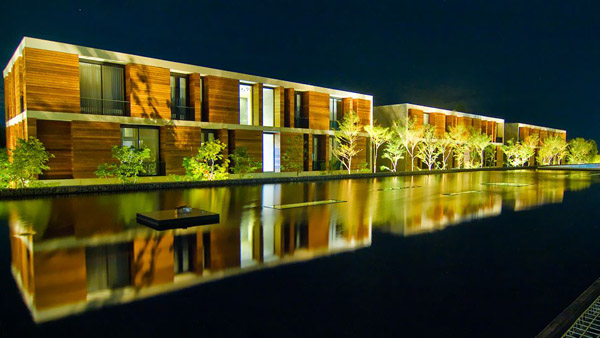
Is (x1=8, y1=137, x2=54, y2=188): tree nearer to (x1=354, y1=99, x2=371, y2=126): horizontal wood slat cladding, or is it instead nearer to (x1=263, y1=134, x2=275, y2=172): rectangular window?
(x1=263, y1=134, x2=275, y2=172): rectangular window

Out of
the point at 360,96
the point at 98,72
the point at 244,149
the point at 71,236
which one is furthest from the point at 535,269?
the point at 360,96

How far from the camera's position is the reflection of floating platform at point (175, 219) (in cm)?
673

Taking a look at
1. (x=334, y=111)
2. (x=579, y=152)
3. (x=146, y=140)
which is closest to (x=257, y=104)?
(x=146, y=140)

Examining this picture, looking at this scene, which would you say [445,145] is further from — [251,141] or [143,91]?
[143,91]

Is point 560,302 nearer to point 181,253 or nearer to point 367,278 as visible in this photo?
point 367,278

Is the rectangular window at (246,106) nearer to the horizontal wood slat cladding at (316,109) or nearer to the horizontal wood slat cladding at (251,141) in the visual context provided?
the horizontal wood slat cladding at (251,141)

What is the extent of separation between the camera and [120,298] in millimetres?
3547

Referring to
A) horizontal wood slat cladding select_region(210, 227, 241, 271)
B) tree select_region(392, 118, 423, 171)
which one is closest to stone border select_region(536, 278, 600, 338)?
horizontal wood slat cladding select_region(210, 227, 241, 271)

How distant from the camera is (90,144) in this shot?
579 inches

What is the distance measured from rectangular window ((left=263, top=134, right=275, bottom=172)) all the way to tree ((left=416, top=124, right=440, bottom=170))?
12.8 metres

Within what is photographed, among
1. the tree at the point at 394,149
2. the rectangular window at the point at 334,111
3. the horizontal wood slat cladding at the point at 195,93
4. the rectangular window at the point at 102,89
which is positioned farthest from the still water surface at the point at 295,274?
the tree at the point at 394,149

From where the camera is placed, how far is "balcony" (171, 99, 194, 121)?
17.8 m

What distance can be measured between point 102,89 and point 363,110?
16.1 metres

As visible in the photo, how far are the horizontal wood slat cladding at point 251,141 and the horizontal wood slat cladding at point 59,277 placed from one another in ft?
46.8
